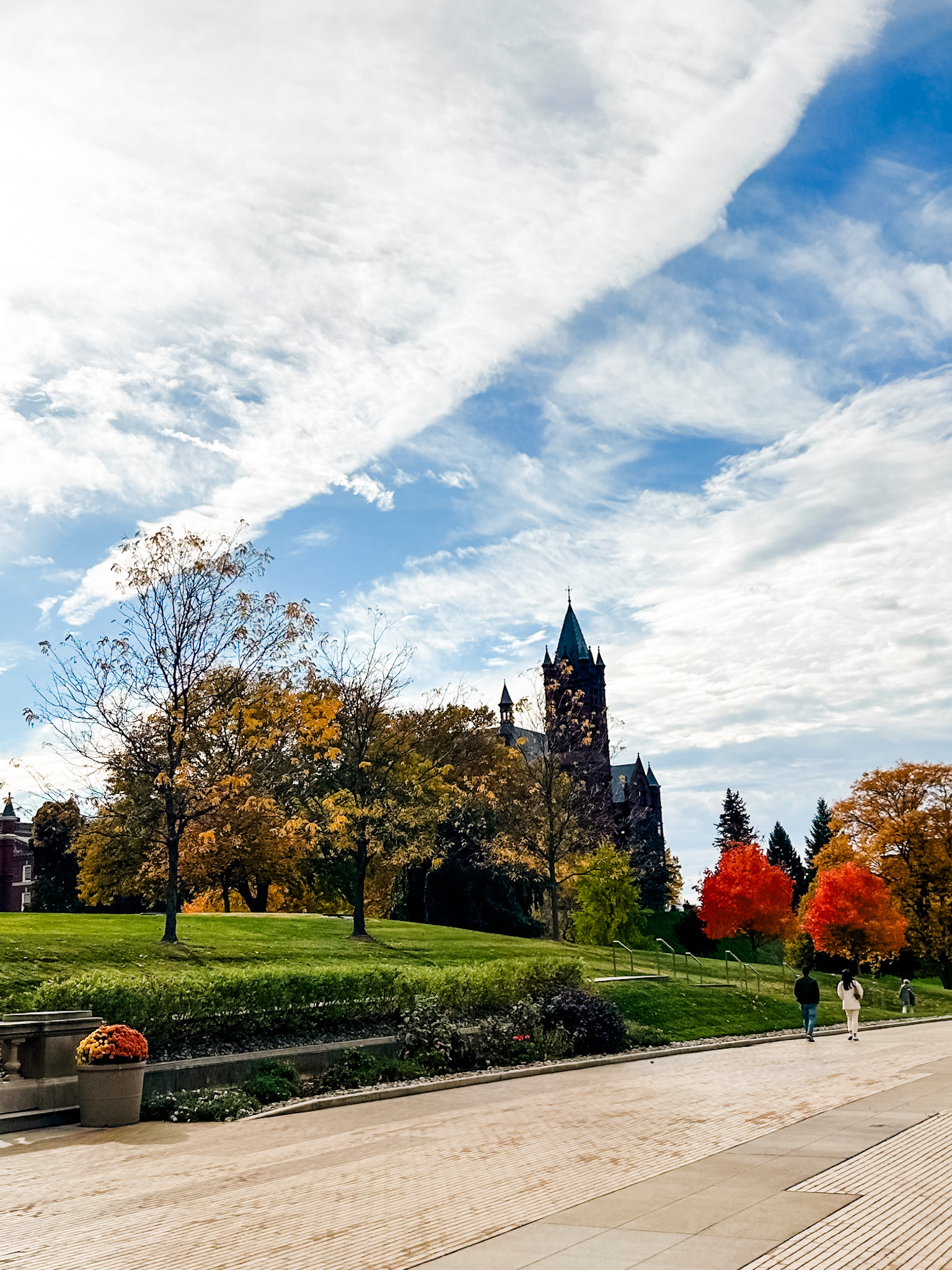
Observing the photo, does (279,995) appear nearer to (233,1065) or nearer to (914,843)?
(233,1065)

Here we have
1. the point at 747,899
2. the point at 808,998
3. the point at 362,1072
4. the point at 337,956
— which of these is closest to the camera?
the point at 362,1072

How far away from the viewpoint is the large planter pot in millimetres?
12203

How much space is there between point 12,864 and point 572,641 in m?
61.3

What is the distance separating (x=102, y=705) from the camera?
972 inches

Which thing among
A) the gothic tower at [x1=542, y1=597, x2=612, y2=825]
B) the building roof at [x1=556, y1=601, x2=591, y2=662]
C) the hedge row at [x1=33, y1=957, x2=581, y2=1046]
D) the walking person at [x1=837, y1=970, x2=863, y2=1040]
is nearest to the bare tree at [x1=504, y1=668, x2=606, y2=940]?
the gothic tower at [x1=542, y1=597, x2=612, y2=825]

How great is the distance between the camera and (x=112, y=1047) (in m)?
12.3

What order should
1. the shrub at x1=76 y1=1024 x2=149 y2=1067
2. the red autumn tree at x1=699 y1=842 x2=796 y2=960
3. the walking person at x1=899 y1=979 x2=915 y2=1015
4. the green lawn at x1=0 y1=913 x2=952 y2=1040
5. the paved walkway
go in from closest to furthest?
the paved walkway < the shrub at x1=76 y1=1024 x2=149 y2=1067 < the green lawn at x1=0 y1=913 x2=952 y2=1040 < the walking person at x1=899 y1=979 x2=915 y2=1015 < the red autumn tree at x1=699 y1=842 x2=796 y2=960

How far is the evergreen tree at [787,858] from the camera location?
93.2 metres

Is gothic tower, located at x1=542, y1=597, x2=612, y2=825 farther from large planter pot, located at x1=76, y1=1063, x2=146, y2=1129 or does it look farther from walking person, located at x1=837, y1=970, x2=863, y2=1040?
large planter pot, located at x1=76, y1=1063, x2=146, y2=1129

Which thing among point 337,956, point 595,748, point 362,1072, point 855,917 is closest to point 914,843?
point 855,917

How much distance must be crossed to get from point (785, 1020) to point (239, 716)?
1584 centimetres

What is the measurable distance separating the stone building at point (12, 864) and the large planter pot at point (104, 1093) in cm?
6957

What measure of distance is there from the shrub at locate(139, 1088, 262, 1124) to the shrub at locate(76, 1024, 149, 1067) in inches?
27.7

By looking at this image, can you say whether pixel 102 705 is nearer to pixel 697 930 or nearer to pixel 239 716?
pixel 239 716
